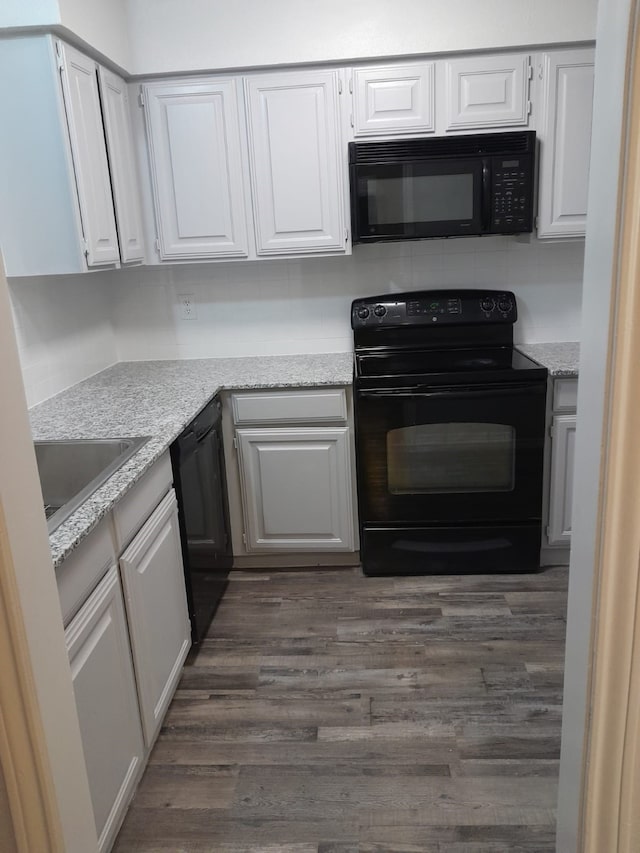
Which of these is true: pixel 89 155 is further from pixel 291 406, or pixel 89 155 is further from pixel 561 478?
pixel 561 478

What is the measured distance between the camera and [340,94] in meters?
2.69

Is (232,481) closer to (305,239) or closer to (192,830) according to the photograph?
(305,239)

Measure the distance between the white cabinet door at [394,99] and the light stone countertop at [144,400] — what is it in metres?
0.98

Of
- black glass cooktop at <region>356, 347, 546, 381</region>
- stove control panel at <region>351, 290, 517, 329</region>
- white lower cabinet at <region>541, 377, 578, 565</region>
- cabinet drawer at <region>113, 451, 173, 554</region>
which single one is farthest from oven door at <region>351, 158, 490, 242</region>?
cabinet drawer at <region>113, 451, 173, 554</region>

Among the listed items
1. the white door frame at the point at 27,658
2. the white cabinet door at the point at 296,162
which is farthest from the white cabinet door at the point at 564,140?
the white door frame at the point at 27,658

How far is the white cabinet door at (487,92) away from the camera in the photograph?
2641 mm

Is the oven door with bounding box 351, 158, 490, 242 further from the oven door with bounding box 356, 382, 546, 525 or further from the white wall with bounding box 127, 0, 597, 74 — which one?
the oven door with bounding box 356, 382, 546, 525

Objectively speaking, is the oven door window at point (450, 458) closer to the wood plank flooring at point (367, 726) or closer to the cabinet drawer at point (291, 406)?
the cabinet drawer at point (291, 406)

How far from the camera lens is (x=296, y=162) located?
277 cm

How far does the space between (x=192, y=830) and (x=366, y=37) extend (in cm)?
280

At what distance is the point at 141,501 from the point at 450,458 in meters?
1.39

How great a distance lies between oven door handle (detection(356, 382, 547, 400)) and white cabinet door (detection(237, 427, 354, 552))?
0.23 metres

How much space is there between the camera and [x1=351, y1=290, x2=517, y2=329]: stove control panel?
307cm

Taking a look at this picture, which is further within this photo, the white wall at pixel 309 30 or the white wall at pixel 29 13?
the white wall at pixel 309 30
